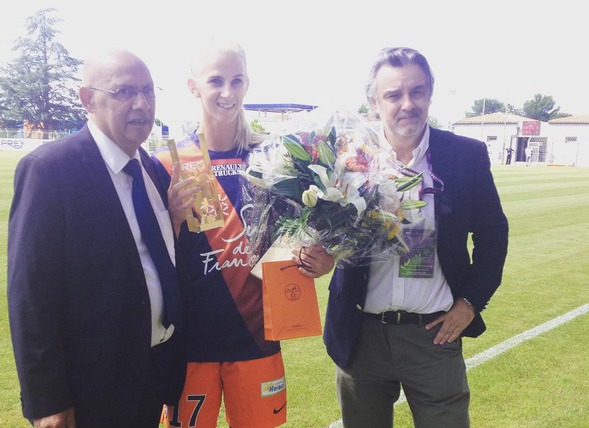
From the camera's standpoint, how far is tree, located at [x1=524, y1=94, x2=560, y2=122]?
86.1 meters

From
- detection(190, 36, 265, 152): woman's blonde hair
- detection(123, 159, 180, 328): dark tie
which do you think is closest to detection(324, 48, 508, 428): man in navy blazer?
detection(190, 36, 265, 152): woman's blonde hair

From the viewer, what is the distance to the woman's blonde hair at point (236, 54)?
8.44 ft

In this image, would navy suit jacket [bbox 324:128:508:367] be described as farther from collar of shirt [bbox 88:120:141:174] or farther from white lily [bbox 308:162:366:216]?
collar of shirt [bbox 88:120:141:174]

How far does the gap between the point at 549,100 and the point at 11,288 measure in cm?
9505

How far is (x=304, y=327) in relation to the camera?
7.96ft

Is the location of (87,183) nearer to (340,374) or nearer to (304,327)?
(304,327)

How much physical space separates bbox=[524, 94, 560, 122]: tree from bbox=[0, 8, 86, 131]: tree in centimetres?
6605

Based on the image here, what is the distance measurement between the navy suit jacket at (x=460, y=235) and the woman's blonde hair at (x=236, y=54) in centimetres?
77

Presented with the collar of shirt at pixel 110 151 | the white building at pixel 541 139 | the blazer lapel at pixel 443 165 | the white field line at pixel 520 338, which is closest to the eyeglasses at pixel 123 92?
the collar of shirt at pixel 110 151

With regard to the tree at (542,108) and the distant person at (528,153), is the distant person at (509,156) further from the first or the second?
the tree at (542,108)

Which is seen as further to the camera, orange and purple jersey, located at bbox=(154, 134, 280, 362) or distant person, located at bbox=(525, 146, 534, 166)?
distant person, located at bbox=(525, 146, 534, 166)

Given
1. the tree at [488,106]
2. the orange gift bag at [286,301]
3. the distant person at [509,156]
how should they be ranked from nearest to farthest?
the orange gift bag at [286,301] < the distant person at [509,156] < the tree at [488,106]

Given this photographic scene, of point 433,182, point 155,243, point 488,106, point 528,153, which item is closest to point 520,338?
point 433,182

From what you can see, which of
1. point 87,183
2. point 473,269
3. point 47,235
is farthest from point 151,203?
point 473,269
